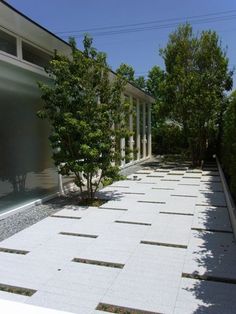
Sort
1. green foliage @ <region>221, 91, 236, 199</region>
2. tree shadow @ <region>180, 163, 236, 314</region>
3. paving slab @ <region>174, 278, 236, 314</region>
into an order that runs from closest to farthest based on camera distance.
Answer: paving slab @ <region>174, 278, 236, 314</region>, tree shadow @ <region>180, 163, 236, 314</region>, green foliage @ <region>221, 91, 236, 199</region>

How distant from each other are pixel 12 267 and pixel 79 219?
1.99 metres

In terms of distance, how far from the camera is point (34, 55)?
6277 millimetres

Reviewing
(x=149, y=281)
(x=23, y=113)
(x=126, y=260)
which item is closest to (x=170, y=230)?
(x=126, y=260)

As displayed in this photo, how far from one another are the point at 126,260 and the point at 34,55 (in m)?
4.40

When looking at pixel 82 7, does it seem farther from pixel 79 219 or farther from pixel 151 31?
pixel 79 219

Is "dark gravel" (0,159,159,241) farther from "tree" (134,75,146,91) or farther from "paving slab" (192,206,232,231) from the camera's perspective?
"tree" (134,75,146,91)

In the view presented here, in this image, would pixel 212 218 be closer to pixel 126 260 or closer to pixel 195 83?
pixel 126 260

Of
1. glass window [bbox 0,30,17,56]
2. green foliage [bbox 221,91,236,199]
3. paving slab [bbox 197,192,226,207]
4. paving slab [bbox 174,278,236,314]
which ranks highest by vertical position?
glass window [bbox 0,30,17,56]

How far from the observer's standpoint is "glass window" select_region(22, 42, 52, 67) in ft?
19.6

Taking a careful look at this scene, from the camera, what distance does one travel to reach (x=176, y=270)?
11.2ft

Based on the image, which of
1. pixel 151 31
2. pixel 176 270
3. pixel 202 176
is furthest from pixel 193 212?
pixel 151 31

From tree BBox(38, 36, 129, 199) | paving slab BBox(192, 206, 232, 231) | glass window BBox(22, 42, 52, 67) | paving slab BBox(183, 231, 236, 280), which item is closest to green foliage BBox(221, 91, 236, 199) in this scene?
paving slab BBox(192, 206, 232, 231)

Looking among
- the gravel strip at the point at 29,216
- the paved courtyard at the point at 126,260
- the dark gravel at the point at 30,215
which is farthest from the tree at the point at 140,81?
the paved courtyard at the point at 126,260

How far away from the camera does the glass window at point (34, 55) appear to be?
19.6 ft
